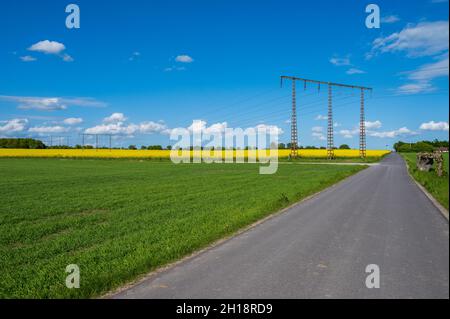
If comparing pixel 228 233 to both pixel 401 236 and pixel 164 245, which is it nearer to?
pixel 164 245

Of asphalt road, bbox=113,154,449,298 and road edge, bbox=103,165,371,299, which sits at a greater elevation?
asphalt road, bbox=113,154,449,298

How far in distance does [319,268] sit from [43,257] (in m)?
5.88

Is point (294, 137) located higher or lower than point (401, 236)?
higher

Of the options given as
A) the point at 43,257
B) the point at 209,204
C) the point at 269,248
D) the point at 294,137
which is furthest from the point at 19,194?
the point at 294,137

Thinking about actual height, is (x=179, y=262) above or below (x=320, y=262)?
below

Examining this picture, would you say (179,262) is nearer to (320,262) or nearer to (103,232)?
(320,262)

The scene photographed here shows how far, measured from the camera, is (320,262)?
7.12m

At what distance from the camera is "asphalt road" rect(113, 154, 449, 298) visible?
220 inches

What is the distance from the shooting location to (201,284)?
6020 millimetres
